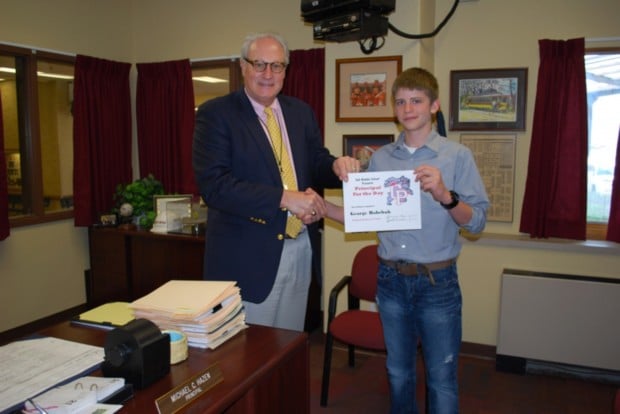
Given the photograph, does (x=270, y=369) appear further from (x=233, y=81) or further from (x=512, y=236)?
(x=233, y=81)

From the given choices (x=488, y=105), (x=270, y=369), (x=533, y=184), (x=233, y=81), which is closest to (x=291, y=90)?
(x=233, y=81)

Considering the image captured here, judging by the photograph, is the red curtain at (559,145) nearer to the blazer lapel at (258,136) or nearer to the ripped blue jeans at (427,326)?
the ripped blue jeans at (427,326)

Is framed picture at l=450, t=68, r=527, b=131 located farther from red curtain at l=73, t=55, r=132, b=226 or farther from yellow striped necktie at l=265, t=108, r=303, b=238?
red curtain at l=73, t=55, r=132, b=226

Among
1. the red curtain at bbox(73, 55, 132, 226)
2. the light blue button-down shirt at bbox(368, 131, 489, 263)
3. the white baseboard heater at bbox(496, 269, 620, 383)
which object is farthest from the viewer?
the red curtain at bbox(73, 55, 132, 226)

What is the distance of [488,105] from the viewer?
343cm

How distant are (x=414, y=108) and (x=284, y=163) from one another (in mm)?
547

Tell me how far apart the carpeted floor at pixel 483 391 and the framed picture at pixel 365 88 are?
67.3 inches

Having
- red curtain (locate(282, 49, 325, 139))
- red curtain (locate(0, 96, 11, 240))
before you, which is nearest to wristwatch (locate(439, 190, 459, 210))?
red curtain (locate(282, 49, 325, 139))

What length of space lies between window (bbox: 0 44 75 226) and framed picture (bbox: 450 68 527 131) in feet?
10.8

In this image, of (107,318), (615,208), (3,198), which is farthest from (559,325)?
(3,198)

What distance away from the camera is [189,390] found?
115cm

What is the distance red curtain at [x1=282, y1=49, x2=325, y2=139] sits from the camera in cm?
398

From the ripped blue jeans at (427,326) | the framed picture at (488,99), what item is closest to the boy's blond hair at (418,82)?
the ripped blue jeans at (427,326)

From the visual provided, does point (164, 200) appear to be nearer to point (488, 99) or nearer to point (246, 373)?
point (488, 99)
